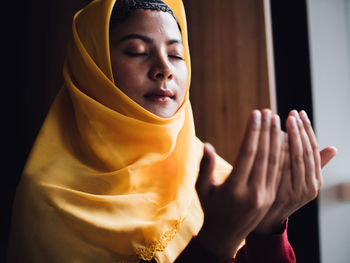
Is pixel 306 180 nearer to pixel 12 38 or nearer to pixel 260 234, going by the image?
pixel 260 234

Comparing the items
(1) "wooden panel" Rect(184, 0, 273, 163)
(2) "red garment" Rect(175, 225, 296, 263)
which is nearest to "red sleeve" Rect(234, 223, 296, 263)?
(2) "red garment" Rect(175, 225, 296, 263)

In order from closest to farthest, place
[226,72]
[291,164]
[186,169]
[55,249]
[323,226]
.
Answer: [291,164], [55,249], [186,169], [323,226], [226,72]

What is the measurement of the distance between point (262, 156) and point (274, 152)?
0.03m

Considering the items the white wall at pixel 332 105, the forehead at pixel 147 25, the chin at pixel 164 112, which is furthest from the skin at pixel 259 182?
the white wall at pixel 332 105

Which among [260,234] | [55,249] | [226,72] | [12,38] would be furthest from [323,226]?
[12,38]

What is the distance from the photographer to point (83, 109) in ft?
2.39

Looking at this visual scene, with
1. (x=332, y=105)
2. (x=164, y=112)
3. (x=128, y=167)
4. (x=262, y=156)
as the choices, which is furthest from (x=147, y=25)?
(x=332, y=105)

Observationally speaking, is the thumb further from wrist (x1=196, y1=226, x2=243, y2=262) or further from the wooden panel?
the wooden panel

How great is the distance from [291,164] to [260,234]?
0.52ft

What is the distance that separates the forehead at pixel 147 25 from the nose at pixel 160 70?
0.08 m

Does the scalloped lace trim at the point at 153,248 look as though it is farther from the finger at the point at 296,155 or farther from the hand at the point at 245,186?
the finger at the point at 296,155

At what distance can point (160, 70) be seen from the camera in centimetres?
67

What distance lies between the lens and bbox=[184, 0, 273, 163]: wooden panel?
112cm

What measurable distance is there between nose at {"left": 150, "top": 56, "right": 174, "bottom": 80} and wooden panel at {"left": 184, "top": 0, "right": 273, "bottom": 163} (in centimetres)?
55
